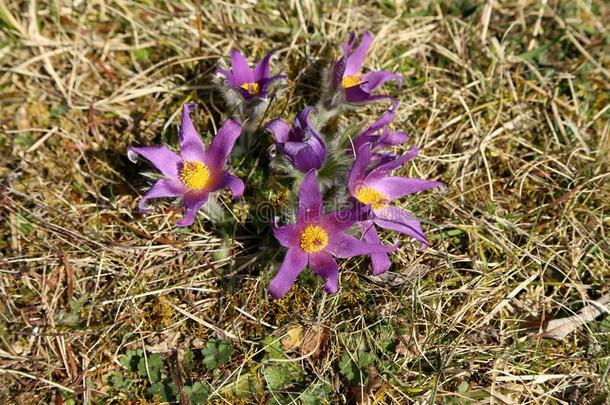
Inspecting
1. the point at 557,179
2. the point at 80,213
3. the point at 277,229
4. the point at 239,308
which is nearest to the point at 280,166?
the point at 277,229

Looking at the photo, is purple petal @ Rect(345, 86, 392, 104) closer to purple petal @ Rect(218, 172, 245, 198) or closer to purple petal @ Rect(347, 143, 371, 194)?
purple petal @ Rect(347, 143, 371, 194)

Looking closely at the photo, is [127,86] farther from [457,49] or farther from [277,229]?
[457,49]

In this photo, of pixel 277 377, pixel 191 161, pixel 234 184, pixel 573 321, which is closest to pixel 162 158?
pixel 191 161

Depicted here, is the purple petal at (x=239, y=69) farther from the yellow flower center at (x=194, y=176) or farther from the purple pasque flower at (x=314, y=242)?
the purple pasque flower at (x=314, y=242)

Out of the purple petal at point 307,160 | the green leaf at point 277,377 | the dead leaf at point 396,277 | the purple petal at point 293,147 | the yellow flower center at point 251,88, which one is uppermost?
the yellow flower center at point 251,88

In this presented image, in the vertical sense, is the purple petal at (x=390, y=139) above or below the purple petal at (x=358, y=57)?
below

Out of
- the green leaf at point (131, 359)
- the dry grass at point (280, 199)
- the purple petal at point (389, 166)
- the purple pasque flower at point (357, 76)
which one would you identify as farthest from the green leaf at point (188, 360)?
the purple pasque flower at point (357, 76)

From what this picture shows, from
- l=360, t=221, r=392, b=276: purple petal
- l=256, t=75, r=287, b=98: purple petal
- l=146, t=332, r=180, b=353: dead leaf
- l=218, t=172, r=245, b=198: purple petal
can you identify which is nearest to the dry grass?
l=146, t=332, r=180, b=353: dead leaf
